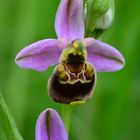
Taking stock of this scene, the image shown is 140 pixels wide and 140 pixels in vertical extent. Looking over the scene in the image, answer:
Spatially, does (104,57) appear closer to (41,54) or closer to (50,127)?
(41,54)

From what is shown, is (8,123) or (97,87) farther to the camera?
(97,87)

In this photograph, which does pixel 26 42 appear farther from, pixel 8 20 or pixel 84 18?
pixel 84 18

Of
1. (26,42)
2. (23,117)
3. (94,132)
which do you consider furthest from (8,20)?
(94,132)

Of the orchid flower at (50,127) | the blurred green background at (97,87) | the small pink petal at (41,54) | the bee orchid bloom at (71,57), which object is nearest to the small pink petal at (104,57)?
the bee orchid bloom at (71,57)

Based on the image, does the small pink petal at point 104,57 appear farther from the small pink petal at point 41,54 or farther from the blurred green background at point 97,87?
the blurred green background at point 97,87

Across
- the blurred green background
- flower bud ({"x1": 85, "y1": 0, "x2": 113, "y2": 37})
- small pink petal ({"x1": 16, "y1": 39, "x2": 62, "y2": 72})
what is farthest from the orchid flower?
the blurred green background

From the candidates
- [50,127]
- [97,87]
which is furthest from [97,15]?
[97,87]
